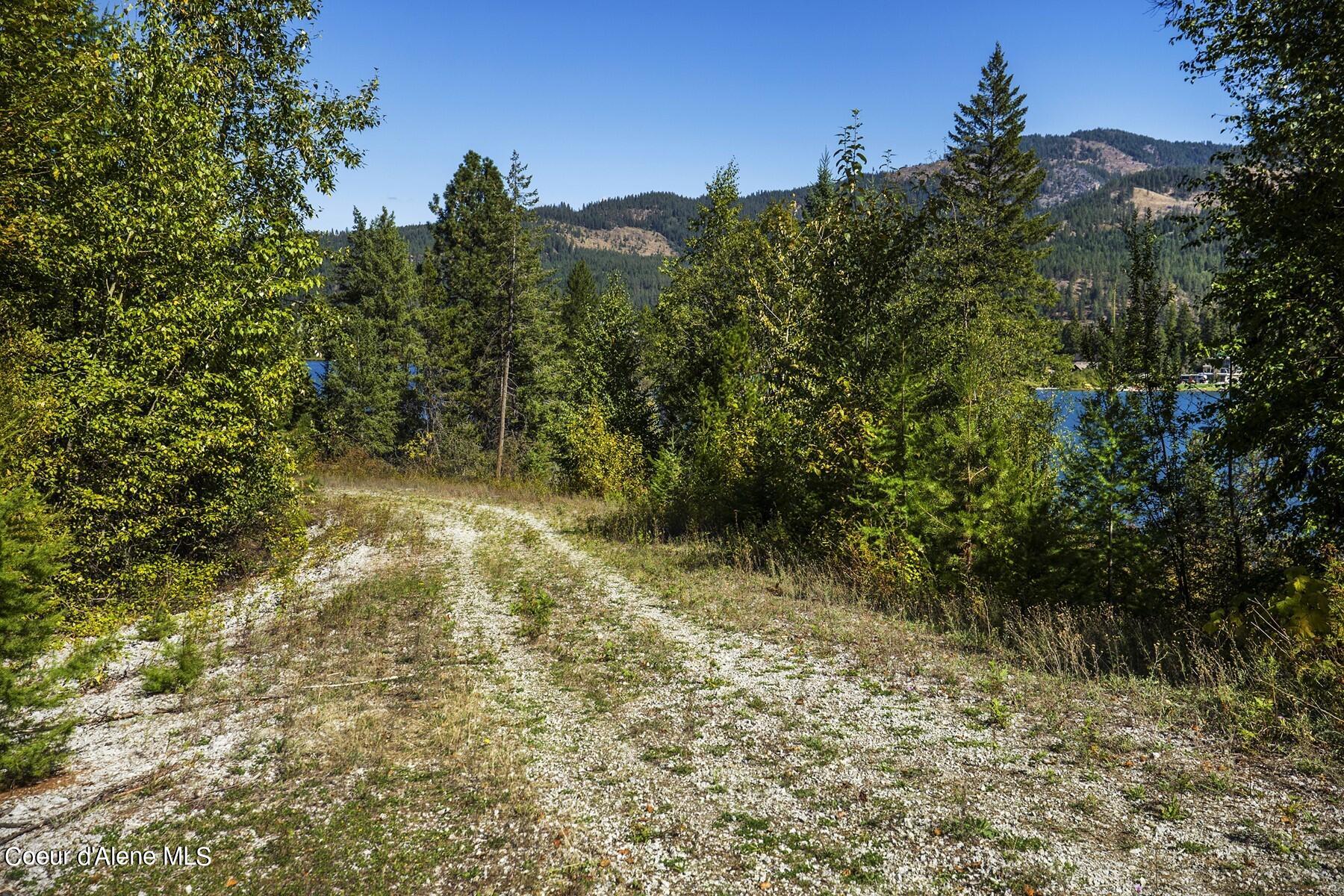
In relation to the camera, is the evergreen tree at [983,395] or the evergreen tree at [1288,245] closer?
the evergreen tree at [1288,245]

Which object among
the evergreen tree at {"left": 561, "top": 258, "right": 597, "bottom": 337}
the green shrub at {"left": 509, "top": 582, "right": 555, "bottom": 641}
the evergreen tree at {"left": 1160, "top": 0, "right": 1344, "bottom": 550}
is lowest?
the green shrub at {"left": 509, "top": 582, "right": 555, "bottom": 641}

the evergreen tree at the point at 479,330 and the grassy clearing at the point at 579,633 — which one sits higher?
the evergreen tree at the point at 479,330

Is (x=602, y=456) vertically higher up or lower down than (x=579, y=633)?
higher up

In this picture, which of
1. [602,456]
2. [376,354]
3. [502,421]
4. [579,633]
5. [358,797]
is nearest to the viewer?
[358,797]

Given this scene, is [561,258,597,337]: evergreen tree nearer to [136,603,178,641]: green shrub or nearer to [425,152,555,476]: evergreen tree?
[425,152,555,476]: evergreen tree

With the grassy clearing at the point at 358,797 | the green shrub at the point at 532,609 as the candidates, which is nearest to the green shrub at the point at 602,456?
the green shrub at the point at 532,609

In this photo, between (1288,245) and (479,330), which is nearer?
(1288,245)

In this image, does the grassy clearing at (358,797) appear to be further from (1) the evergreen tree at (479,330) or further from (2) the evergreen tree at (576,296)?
(2) the evergreen tree at (576,296)

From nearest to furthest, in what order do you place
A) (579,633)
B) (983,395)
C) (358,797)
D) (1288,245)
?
(358,797) → (1288,245) → (579,633) → (983,395)

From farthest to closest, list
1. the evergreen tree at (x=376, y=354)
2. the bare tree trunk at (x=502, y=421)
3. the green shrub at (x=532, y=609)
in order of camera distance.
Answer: the evergreen tree at (x=376, y=354), the bare tree trunk at (x=502, y=421), the green shrub at (x=532, y=609)

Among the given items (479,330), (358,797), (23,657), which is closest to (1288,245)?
(358,797)

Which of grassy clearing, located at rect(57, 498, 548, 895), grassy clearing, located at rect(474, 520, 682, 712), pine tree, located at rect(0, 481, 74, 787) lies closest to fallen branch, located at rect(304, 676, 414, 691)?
grassy clearing, located at rect(57, 498, 548, 895)

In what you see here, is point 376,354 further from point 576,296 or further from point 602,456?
point 576,296

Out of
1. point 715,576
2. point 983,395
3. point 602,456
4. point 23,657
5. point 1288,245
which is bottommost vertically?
point 715,576
